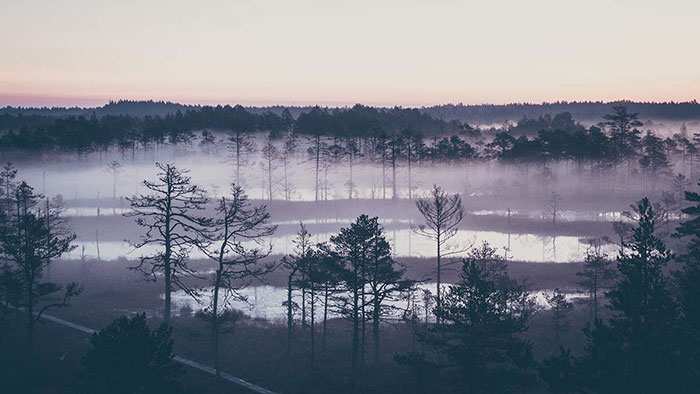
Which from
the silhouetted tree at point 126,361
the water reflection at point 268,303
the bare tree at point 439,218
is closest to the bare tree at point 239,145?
the bare tree at point 439,218

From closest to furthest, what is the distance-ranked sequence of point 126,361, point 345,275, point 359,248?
point 126,361
point 359,248
point 345,275

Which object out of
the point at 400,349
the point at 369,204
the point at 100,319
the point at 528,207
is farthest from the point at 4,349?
the point at 528,207

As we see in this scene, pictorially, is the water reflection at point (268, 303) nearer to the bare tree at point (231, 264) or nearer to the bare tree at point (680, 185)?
the bare tree at point (231, 264)

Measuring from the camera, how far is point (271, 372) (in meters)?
28.7

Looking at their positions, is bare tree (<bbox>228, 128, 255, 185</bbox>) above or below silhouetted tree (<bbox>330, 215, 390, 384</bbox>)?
above

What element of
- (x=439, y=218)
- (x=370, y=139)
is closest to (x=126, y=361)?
(x=439, y=218)

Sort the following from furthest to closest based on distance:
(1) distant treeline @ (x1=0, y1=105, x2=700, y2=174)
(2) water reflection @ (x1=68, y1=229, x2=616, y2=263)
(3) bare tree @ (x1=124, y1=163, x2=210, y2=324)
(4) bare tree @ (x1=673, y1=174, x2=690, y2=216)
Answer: (1) distant treeline @ (x1=0, y1=105, x2=700, y2=174)
(4) bare tree @ (x1=673, y1=174, x2=690, y2=216)
(2) water reflection @ (x1=68, y1=229, x2=616, y2=263)
(3) bare tree @ (x1=124, y1=163, x2=210, y2=324)

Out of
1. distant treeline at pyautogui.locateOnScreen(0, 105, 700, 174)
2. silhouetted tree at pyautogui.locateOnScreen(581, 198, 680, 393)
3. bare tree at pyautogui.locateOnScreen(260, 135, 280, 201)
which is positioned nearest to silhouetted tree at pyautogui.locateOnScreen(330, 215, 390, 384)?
silhouetted tree at pyautogui.locateOnScreen(581, 198, 680, 393)

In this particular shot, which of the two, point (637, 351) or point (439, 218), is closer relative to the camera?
point (637, 351)

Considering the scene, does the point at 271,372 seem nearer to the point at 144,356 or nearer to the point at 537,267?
the point at 144,356

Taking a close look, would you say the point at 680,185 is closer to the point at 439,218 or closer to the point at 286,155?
the point at 439,218

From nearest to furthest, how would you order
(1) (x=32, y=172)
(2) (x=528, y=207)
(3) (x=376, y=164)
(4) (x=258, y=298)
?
1. (4) (x=258, y=298)
2. (2) (x=528, y=207)
3. (1) (x=32, y=172)
4. (3) (x=376, y=164)

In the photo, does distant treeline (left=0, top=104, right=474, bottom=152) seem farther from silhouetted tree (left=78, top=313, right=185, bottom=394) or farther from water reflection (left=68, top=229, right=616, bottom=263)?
silhouetted tree (left=78, top=313, right=185, bottom=394)

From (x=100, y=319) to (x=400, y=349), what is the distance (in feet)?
64.8
